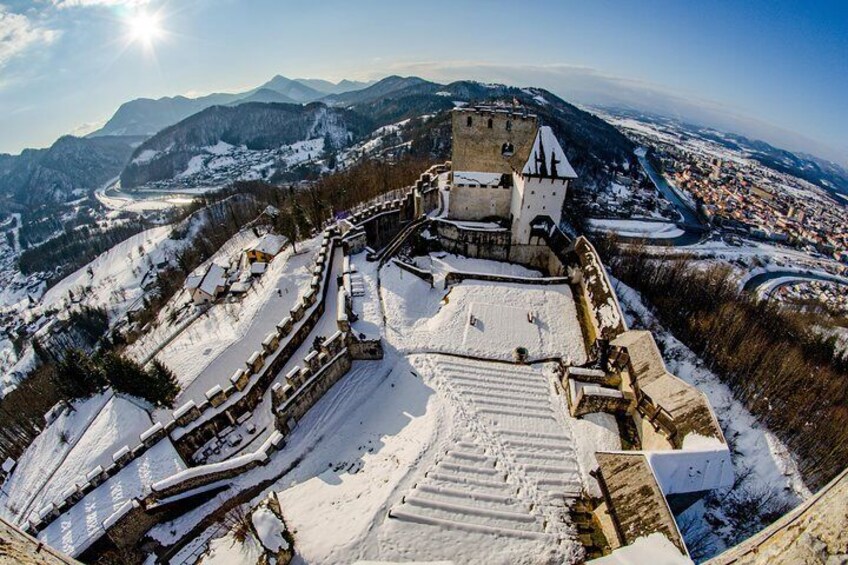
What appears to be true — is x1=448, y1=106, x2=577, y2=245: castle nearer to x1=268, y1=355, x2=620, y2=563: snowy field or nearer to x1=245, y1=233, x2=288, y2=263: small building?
Result: x1=268, y1=355, x2=620, y2=563: snowy field

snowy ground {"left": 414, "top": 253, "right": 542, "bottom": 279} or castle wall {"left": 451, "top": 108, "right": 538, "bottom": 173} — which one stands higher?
castle wall {"left": 451, "top": 108, "right": 538, "bottom": 173}

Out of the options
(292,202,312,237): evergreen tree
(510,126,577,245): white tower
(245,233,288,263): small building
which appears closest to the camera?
(510,126,577,245): white tower

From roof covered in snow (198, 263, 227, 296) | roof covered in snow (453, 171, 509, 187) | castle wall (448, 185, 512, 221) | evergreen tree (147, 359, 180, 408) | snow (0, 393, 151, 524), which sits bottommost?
snow (0, 393, 151, 524)

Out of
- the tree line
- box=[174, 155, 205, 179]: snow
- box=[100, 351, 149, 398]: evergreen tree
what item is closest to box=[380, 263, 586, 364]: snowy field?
the tree line

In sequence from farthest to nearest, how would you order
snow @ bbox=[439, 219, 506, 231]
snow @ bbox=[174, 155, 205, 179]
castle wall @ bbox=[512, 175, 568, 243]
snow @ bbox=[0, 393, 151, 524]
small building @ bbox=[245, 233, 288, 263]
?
snow @ bbox=[174, 155, 205, 179] → small building @ bbox=[245, 233, 288, 263] → snow @ bbox=[439, 219, 506, 231] → castle wall @ bbox=[512, 175, 568, 243] → snow @ bbox=[0, 393, 151, 524]

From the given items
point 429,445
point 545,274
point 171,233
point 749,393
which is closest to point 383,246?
point 545,274

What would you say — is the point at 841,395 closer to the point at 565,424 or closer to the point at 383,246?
the point at 565,424

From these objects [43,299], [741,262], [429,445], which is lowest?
[43,299]
